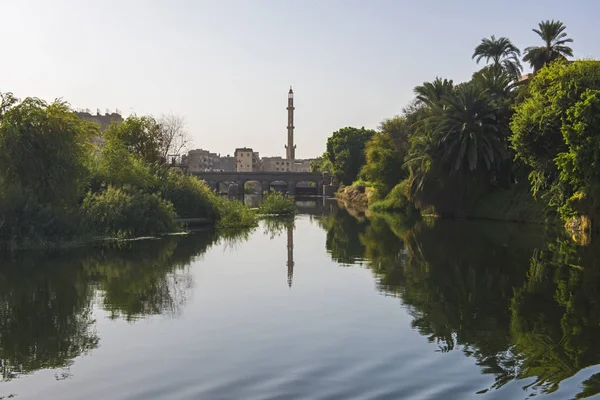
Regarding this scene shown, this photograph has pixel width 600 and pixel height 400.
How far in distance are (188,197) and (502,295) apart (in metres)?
28.5

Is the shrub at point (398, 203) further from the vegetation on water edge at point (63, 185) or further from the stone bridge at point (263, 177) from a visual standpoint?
the stone bridge at point (263, 177)

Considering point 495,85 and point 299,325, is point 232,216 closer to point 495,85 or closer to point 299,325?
point 495,85

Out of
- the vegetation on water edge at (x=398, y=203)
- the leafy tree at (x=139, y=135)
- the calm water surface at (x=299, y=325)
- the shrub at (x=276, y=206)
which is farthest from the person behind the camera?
the vegetation on water edge at (x=398, y=203)

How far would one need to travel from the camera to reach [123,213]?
3444cm

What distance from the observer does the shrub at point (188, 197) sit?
43.1m

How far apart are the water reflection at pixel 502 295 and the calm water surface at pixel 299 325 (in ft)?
0.22

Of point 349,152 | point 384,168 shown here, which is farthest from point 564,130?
point 349,152

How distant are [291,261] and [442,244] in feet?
31.8

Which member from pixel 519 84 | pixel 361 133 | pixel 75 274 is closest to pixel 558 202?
pixel 519 84

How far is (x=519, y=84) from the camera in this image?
53.8 meters

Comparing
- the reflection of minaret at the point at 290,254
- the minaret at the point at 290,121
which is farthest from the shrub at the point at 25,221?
the minaret at the point at 290,121

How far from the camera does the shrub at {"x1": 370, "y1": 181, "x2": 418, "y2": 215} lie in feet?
204

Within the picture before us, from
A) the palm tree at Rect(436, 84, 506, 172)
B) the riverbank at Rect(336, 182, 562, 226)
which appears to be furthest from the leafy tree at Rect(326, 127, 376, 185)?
the palm tree at Rect(436, 84, 506, 172)

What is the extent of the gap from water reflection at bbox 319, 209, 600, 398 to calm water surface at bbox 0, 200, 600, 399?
0.07 m
